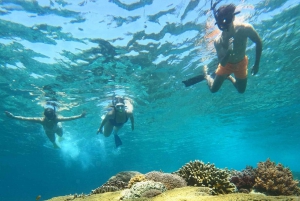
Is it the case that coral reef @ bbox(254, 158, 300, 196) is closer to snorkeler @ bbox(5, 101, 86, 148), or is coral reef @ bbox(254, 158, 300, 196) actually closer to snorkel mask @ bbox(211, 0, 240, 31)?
snorkel mask @ bbox(211, 0, 240, 31)

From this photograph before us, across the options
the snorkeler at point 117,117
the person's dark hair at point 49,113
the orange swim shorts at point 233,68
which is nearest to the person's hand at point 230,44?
the orange swim shorts at point 233,68

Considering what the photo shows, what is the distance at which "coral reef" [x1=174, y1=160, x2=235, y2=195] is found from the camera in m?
4.90

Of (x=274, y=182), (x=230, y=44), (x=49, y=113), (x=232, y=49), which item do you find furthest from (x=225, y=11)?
(x=49, y=113)

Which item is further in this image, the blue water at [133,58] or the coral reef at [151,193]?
the blue water at [133,58]

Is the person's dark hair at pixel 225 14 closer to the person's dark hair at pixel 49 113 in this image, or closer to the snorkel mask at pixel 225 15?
the snorkel mask at pixel 225 15

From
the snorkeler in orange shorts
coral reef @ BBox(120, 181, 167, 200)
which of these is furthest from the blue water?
coral reef @ BBox(120, 181, 167, 200)

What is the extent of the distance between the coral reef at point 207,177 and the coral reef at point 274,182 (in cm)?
94

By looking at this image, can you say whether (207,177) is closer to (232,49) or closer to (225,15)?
(232,49)

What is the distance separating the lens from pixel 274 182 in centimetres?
546

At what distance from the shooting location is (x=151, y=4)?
11039mm

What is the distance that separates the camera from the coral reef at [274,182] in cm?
536

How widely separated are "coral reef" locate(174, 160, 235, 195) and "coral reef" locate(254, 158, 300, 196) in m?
0.94

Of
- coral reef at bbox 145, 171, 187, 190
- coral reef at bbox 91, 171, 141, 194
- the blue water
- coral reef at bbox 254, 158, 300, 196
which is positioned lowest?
coral reef at bbox 254, 158, 300, 196

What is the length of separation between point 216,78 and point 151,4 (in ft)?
19.0
